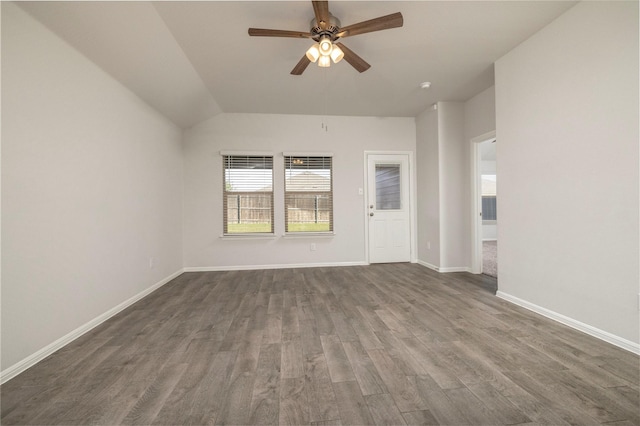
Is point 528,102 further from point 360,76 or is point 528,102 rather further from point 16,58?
point 16,58

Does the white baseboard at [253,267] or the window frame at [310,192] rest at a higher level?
the window frame at [310,192]

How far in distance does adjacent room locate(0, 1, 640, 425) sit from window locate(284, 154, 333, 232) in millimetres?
1033

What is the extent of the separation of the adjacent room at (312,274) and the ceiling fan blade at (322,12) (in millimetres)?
32

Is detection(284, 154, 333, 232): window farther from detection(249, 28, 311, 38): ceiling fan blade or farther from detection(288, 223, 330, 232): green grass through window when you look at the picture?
detection(249, 28, 311, 38): ceiling fan blade

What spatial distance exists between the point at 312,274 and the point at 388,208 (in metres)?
1.92

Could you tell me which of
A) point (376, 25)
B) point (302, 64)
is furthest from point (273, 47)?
point (376, 25)

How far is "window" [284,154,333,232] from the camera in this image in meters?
4.55

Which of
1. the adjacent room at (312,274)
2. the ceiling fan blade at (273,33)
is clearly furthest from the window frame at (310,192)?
the ceiling fan blade at (273,33)

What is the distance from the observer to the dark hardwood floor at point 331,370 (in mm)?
1256

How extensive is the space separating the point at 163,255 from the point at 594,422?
14.3 ft

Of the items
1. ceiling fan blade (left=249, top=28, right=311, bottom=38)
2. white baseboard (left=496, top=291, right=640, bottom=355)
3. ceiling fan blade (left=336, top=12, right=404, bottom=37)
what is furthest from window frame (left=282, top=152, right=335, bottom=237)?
white baseboard (left=496, top=291, right=640, bottom=355)

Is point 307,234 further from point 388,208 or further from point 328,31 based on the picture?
point 328,31

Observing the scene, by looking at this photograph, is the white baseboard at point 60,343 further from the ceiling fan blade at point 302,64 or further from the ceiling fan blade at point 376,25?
the ceiling fan blade at point 376,25

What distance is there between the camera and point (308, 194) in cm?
461
